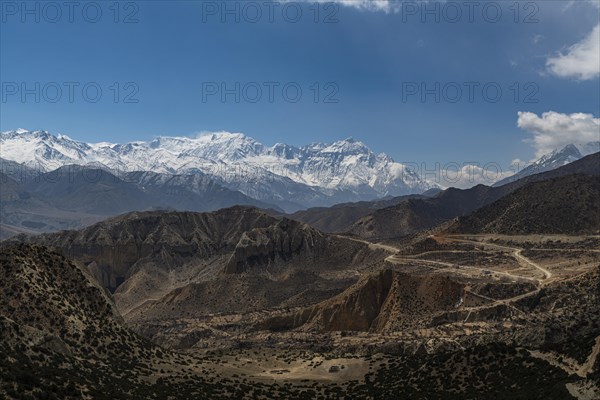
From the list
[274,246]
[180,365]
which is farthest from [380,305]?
[274,246]

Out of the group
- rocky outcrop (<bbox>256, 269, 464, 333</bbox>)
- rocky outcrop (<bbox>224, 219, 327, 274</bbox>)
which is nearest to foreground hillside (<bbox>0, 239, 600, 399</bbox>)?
rocky outcrop (<bbox>256, 269, 464, 333</bbox>)

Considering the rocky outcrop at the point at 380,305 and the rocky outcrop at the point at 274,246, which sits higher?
the rocky outcrop at the point at 274,246

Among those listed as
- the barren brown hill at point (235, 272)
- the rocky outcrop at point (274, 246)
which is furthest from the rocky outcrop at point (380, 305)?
the rocky outcrop at point (274, 246)

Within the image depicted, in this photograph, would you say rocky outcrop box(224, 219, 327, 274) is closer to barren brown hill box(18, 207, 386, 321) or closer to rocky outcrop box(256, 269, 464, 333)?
barren brown hill box(18, 207, 386, 321)

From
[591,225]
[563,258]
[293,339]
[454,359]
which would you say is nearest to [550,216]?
[591,225]

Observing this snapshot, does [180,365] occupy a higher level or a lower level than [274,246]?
lower

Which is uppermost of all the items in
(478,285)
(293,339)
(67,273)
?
(67,273)

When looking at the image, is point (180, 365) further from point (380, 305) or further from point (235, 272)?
point (235, 272)

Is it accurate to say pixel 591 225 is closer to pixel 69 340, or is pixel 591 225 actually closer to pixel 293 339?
pixel 293 339

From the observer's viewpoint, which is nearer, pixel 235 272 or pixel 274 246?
pixel 235 272

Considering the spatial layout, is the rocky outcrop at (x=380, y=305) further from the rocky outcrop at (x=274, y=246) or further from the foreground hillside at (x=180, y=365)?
the rocky outcrop at (x=274, y=246)

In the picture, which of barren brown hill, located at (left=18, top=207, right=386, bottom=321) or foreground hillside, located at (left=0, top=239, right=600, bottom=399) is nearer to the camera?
foreground hillside, located at (left=0, top=239, right=600, bottom=399)
